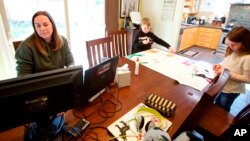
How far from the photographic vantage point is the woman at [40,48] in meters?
1.29

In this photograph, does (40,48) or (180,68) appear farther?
(180,68)

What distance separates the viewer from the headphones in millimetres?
850

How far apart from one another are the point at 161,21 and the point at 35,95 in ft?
10.4

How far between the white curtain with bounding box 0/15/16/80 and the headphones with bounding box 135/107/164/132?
207cm

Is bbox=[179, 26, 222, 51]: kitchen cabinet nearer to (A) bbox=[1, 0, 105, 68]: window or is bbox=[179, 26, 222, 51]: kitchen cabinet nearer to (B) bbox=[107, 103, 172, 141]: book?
(A) bbox=[1, 0, 105, 68]: window

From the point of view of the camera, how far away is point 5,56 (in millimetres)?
2104

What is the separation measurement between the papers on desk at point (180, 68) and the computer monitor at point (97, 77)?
0.68m

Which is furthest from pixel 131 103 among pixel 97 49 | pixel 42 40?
pixel 97 49

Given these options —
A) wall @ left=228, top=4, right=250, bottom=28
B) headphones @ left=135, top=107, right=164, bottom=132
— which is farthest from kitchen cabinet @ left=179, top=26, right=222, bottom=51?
headphones @ left=135, top=107, right=164, bottom=132

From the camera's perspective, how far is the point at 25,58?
4.24 feet

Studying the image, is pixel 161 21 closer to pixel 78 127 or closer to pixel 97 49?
pixel 97 49

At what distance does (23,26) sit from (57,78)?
2.08m

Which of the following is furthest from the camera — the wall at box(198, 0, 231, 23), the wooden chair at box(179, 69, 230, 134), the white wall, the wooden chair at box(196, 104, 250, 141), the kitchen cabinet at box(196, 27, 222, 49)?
the wall at box(198, 0, 231, 23)

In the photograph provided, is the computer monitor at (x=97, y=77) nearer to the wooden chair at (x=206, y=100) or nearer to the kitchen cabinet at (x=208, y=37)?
the wooden chair at (x=206, y=100)
